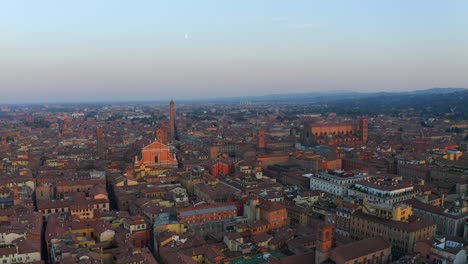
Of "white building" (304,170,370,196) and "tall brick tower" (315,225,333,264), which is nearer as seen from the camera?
"tall brick tower" (315,225,333,264)

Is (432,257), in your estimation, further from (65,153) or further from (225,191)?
(65,153)

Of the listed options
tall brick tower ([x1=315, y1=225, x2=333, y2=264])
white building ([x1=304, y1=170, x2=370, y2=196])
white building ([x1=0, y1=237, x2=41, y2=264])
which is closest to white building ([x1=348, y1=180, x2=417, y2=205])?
white building ([x1=304, y1=170, x2=370, y2=196])

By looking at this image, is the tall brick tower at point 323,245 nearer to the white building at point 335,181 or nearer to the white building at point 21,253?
the white building at point 21,253

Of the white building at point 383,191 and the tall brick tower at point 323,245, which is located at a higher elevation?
the tall brick tower at point 323,245

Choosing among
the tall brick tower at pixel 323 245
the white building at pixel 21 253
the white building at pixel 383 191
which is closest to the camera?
the tall brick tower at pixel 323 245

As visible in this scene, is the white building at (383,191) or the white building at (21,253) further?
the white building at (383,191)

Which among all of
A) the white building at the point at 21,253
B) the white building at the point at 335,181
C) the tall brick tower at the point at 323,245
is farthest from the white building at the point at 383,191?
the white building at the point at 21,253

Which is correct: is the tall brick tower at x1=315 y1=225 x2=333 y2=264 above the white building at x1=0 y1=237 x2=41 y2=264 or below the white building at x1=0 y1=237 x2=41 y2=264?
above

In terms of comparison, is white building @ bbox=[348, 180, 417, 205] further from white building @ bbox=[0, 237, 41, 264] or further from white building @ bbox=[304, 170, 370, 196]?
white building @ bbox=[0, 237, 41, 264]

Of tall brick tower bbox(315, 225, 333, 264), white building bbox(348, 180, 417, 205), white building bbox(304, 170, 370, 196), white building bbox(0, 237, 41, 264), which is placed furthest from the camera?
white building bbox(304, 170, 370, 196)

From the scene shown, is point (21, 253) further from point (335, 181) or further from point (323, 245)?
point (335, 181)
